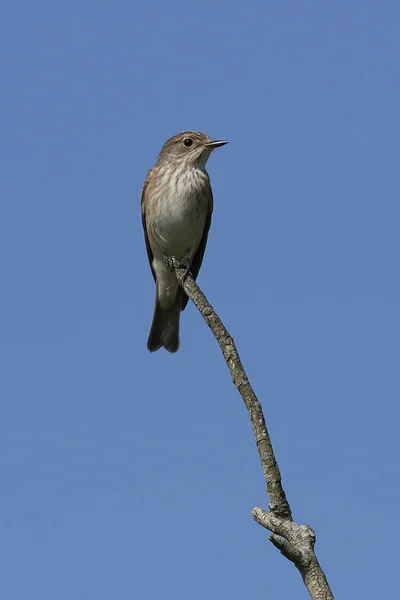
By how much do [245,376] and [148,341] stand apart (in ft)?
27.6

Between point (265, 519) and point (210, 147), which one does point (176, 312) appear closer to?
point (210, 147)

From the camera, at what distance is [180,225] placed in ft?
35.9

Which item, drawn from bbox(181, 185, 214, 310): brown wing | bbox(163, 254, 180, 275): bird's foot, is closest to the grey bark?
bbox(163, 254, 180, 275): bird's foot

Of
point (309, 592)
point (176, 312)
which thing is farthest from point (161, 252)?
point (309, 592)

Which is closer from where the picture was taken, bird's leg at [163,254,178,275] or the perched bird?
bird's leg at [163,254,178,275]

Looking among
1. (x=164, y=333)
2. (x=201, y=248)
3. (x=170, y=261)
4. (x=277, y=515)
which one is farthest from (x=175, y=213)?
(x=277, y=515)

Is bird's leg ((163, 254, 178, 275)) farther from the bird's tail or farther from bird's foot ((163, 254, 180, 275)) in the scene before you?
the bird's tail

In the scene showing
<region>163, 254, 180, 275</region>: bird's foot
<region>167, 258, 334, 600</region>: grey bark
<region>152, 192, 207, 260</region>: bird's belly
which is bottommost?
<region>167, 258, 334, 600</region>: grey bark

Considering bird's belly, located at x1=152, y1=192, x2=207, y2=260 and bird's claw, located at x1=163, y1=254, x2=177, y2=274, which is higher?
bird's belly, located at x1=152, y1=192, x2=207, y2=260

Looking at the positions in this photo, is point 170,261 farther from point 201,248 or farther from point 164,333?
point 164,333

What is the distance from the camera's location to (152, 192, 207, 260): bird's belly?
10938 millimetres

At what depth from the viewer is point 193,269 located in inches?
480

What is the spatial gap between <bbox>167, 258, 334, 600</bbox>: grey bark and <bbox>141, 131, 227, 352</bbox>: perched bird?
691 cm

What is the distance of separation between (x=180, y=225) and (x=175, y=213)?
16 cm
